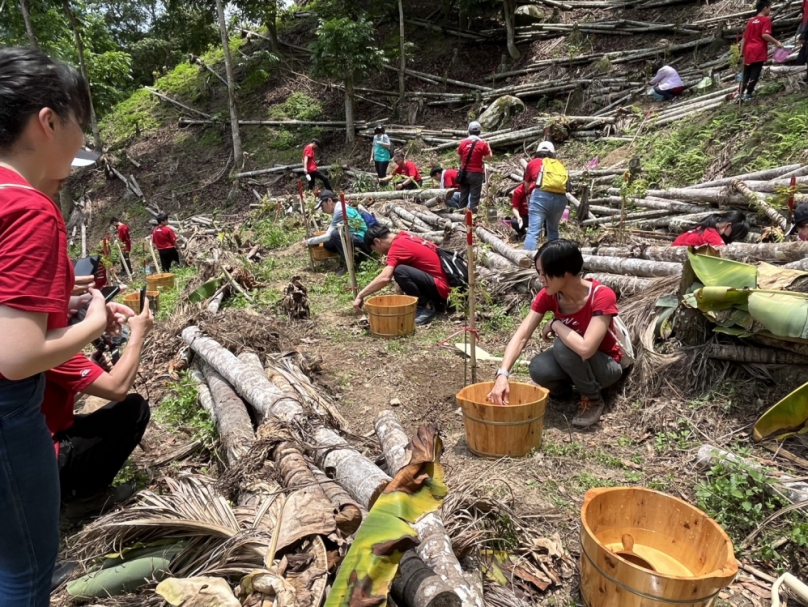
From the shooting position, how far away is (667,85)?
1216 centimetres

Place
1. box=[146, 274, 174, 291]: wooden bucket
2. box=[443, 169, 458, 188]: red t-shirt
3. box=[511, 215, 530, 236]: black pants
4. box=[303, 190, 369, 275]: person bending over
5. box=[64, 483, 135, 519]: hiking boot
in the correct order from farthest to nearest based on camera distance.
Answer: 1. box=[443, 169, 458, 188]: red t-shirt
2. box=[146, 274, 174, 291]: wooden bucket
3. box=[511, 215, 530, 236]: black pants
4. box=[303, 190, 369, 275]: person bending over
5. box=[64, 483, 135, 519]: hiking boot

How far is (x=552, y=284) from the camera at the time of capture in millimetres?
3412

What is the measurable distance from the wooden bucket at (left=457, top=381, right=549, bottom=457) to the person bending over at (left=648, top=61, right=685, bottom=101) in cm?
A: 1182

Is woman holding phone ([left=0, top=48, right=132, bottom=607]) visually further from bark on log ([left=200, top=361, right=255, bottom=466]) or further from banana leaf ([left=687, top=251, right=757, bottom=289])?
banana leaf ([left=687, top=251, right=757, bottom=289])

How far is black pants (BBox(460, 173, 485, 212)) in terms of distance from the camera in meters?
9.59

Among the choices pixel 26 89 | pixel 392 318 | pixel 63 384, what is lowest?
pixel 392 318

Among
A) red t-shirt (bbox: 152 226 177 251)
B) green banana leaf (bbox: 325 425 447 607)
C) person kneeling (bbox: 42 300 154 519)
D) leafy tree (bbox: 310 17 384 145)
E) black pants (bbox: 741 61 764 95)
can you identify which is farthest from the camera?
leafy tree (bbox: 310 17 384 145)

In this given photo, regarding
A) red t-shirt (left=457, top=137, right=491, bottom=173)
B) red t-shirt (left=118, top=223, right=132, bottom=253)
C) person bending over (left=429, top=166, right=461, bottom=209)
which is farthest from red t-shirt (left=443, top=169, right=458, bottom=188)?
red t-shirt (left=118, top=223, right=132, bottom=253)

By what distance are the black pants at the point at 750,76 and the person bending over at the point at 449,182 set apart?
18.5ft

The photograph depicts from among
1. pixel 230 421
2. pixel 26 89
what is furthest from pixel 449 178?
pixel 26 89

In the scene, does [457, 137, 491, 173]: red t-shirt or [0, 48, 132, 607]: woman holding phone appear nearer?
[0, 48, 132, 607]: woman holding phone

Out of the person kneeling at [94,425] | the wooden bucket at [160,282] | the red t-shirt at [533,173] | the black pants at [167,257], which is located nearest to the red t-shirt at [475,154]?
the red t-shirt at [533,173]

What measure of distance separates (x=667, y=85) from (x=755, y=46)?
3.25m

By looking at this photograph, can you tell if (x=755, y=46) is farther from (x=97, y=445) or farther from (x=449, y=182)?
(x=97, y=445)
